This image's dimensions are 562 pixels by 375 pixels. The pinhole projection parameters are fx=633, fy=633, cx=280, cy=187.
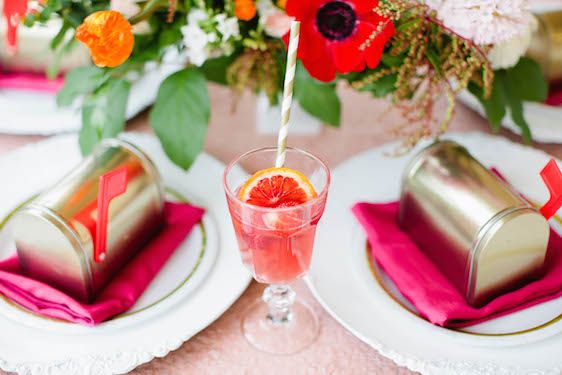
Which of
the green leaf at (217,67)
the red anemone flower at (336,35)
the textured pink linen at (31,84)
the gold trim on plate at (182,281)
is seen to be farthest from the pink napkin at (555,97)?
the textured pink linen at (31,84)

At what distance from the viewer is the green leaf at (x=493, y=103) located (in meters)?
1.09

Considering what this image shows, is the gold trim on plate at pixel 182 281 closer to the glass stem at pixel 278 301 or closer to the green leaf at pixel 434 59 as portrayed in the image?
the glass stem at pixel 278 301

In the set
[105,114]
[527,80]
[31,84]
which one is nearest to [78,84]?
[105,114]

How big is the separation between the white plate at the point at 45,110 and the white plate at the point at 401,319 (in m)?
0.47

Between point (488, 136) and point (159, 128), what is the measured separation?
64 cm

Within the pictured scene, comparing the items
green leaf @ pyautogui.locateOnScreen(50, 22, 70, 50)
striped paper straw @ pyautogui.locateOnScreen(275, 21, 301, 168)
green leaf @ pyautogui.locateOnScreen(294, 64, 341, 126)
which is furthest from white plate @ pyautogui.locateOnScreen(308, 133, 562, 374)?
green leaf @ pyautogui.locateOnScreen(50, 22, 70, 50)

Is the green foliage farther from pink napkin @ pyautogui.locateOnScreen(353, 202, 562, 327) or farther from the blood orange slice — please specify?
the blood orange slice

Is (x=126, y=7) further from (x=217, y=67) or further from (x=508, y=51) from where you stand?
(x=508, y=51)

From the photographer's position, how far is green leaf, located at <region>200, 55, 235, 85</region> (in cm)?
114

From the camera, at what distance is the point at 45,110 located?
1.32 meters

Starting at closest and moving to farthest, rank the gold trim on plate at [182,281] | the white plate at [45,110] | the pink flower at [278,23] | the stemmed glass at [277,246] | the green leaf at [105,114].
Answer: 1. the stemmed glass at [277,246]
2. the gold trim on plate at [182,281]
3. the pink flower at [278,23]
4. the green leaf at [105,114]
5. the white plate at [45,110]

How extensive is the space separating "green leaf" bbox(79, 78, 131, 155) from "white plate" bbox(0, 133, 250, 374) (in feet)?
0.36

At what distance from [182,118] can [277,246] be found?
350mm

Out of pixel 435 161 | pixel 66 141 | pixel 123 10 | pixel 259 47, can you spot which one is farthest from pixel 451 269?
pixel 66 141
